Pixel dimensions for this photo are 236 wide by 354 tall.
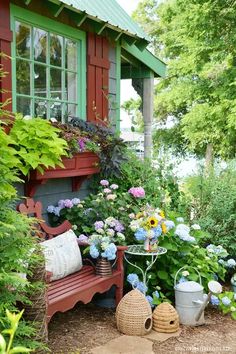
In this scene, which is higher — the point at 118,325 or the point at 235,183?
the point at 235,183

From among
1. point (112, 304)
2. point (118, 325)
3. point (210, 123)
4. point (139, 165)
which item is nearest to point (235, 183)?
point (139, 165)

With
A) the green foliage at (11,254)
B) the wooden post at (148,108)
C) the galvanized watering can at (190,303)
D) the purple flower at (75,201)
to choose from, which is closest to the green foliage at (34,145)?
the purple flower at (75,201)

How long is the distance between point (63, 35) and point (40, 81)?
551mm

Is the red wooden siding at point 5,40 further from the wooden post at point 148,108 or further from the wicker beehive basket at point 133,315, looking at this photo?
the wooden post at point 148,108

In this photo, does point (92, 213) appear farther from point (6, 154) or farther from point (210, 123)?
point (210, 123)

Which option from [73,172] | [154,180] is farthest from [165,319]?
[154,180]

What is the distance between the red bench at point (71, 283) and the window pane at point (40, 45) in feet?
4.74

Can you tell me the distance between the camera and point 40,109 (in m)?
4.37

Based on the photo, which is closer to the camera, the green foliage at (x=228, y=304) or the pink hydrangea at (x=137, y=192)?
the green foliage at (x=228, y=304)

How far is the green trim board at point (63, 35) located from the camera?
392 centimetres

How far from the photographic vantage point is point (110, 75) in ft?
17.4

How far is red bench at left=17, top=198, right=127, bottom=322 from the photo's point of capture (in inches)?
129

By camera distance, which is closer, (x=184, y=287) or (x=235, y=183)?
(x=184, y=287)

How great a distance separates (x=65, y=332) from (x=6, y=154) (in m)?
1.48
